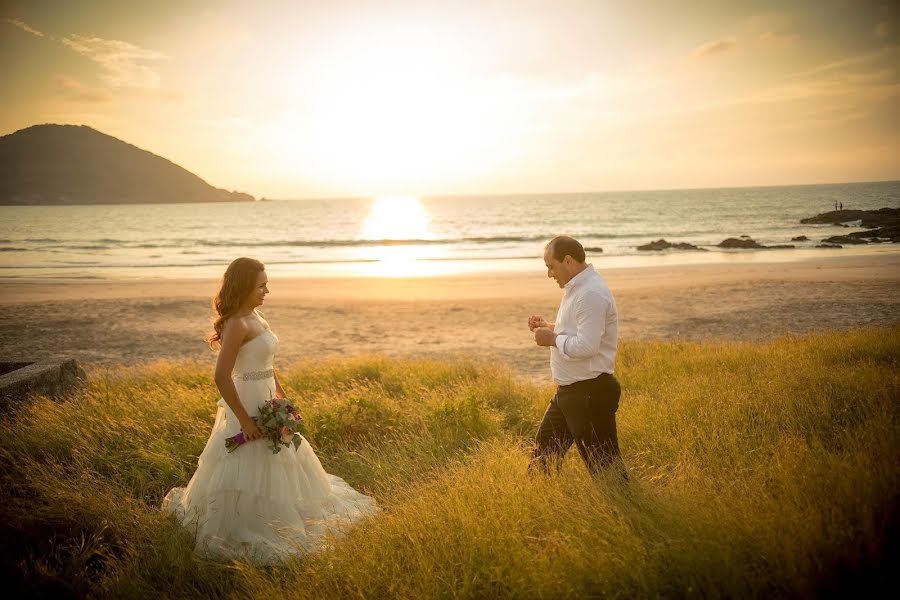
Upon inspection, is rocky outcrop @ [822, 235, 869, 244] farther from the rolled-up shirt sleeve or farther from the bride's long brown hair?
the bride's long brown hair

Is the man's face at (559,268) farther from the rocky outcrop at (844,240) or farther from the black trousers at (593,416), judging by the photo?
the rocky outcrop at (844,240)

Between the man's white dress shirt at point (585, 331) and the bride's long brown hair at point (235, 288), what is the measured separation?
2.71m

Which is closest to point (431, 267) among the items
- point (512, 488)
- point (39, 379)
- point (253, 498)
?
point (39, 379)

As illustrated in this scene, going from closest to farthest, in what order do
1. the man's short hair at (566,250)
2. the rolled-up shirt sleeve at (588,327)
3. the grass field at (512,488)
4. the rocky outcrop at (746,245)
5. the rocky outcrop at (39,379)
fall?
the grass field at (512,488), the rolled-up shirt sleeve at (588,327), the man's short hair at (566,250), the rocky outcrop at (39,379), the rocky outcrop at (746,245)

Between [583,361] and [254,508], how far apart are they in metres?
3.24

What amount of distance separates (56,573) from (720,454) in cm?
598

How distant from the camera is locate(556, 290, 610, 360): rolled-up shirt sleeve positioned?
14.2 feet

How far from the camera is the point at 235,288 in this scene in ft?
14.7

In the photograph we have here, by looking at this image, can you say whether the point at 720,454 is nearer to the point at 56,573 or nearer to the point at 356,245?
the point at 56,573

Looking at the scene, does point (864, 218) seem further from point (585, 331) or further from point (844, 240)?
point (585, 331)

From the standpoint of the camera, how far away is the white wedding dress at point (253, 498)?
446 centimetres

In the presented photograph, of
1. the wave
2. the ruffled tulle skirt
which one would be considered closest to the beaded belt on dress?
the ruffled tulle skirt

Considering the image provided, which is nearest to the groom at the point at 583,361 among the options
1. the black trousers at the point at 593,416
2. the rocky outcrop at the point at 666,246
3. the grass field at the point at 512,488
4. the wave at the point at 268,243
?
the black trousers at the point at 593,416

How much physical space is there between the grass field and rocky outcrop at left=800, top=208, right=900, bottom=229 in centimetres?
6053
